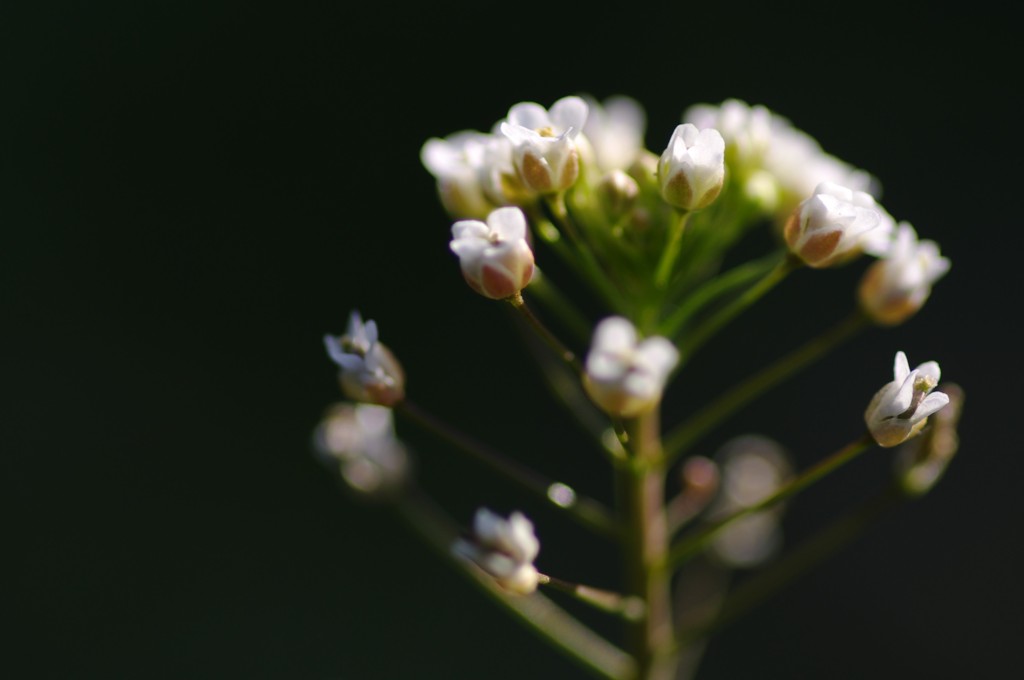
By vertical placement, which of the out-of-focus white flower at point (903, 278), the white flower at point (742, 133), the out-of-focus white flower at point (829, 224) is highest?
the white flower at point (742, 133)

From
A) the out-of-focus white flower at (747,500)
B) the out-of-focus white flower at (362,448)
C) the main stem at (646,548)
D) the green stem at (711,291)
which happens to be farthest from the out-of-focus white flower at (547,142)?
the out-of-focus white flower at (747,500)

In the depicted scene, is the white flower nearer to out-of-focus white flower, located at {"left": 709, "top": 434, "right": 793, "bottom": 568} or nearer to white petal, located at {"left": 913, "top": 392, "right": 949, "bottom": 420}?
white petal, located at {"left": 913, "top": 392, "right": 949, "bottom": 420}

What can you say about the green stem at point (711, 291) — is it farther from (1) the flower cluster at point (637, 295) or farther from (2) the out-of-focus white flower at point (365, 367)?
(2) the out-of-focus white flower at point (365, 367)

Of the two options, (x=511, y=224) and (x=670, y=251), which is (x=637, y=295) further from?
(x=511, y=224)

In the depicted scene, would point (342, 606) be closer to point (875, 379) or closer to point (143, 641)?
point (143, 641)

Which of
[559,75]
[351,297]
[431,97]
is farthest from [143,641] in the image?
[559,75]

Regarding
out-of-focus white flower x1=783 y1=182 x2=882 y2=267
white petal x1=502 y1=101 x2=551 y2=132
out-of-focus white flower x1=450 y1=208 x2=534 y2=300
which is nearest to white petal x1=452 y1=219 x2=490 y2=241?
out-of-focus white flower x1=450 y1=208 x2=534 y2=300

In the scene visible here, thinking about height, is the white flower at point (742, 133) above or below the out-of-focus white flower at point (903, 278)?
above
